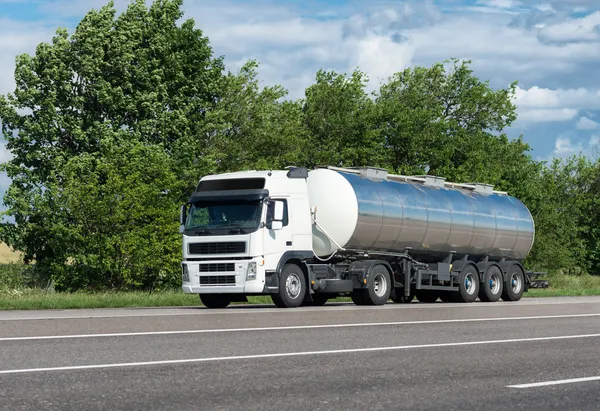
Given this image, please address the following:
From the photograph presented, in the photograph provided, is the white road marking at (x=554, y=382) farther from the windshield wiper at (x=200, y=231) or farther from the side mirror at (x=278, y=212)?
the windshield wiper at (x=200, y=231)

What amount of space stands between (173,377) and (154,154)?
108ft

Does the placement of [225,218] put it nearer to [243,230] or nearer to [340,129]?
[243,230]

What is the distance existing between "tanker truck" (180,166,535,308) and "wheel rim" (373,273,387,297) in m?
0.03

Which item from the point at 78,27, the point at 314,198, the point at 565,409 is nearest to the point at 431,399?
the point at 565,409

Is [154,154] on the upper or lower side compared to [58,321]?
upper

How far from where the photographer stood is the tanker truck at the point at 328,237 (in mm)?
23891

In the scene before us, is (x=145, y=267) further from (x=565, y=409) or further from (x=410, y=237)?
(x=565, y=409)

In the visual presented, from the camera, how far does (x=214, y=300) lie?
83.1 ft

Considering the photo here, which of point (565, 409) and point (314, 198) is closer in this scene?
point (565, 409)

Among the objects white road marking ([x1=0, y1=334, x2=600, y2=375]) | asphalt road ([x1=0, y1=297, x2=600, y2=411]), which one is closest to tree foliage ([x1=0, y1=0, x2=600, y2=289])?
asphalt road ([x1=0, y1=297, x2=600, y2=411])

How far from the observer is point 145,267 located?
39625 mm

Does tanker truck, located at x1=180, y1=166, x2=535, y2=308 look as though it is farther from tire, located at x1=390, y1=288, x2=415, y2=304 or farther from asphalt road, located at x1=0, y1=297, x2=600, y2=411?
asphalt road, located at x1=0, y1=297, x2=600, y2=411

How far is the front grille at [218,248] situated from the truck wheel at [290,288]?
3.88ft

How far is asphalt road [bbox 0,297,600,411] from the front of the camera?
8.48 metres
